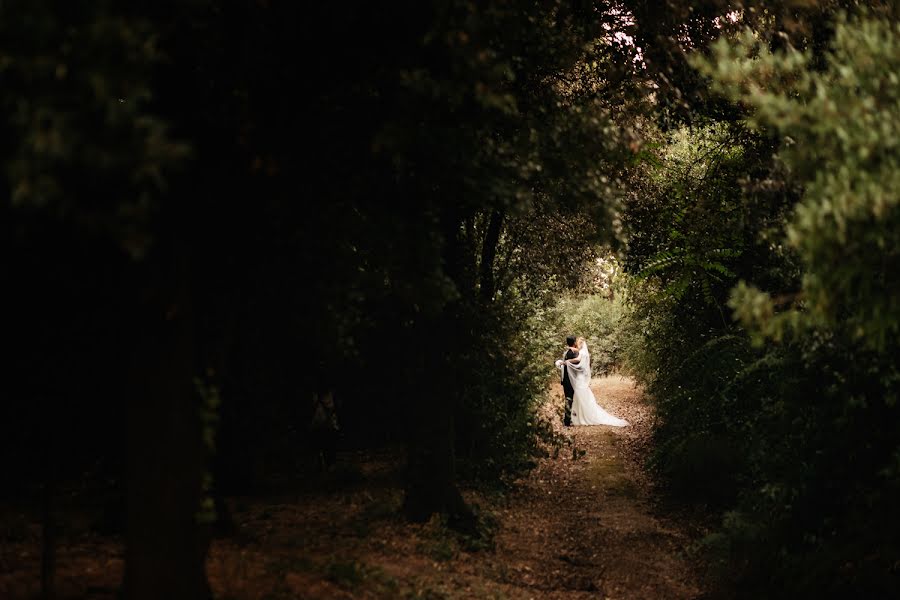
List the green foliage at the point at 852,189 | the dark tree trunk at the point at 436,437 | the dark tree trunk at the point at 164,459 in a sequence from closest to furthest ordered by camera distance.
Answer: the green foliage at the point at 852,189
the dark tree trunk at the point at 164,459
the dark tree trunk at the point at 436,437

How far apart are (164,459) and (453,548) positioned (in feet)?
16.7

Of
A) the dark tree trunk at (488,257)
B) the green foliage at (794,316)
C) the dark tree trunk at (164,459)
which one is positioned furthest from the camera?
the dark tree trunk at (488,257)

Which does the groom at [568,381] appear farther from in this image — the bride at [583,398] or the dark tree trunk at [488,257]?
the dark tree trunk at [488,257]

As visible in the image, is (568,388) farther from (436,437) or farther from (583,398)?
(436,437)

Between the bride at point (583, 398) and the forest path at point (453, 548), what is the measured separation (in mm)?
6940

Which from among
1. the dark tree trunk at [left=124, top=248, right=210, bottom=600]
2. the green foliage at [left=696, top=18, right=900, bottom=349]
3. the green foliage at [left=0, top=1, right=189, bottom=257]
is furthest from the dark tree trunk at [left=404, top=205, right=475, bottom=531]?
the green foliage at [left=0, top=1, right=189, bottom=257]

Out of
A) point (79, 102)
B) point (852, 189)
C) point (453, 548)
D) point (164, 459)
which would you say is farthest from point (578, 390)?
point (79, 102)

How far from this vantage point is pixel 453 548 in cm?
927

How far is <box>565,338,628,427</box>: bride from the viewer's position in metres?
21.2

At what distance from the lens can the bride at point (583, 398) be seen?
21203 millimetres

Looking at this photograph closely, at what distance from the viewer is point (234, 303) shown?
18.4 feet

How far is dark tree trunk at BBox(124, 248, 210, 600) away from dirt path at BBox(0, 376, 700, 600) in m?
1.37

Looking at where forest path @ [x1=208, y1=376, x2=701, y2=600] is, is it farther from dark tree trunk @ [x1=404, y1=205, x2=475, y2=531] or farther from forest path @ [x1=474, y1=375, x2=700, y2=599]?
dark tree trunk @ [x1=404, y1=205, x2=475, y2=531]

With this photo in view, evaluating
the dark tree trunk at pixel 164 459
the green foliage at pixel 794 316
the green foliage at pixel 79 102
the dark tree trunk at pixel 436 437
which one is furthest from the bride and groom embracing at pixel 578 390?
the green foliage at pixel 79 102
